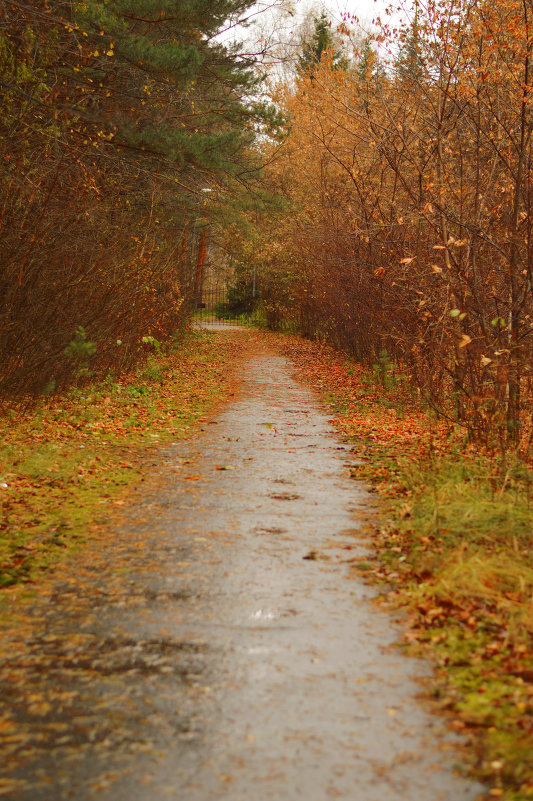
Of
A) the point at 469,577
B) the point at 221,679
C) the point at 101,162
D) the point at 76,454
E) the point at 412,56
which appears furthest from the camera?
the point at 101,162

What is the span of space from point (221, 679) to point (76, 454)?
5779 millimetres

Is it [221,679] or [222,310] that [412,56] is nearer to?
[221,679]

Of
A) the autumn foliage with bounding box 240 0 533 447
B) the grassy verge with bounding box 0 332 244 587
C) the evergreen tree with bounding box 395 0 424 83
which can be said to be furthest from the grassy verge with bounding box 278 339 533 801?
the evergreen tree with bounding box 395 0 424 83

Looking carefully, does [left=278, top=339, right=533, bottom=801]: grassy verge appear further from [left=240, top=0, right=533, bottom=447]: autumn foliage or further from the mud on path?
[left=240, top=0, right=533, bottom=447]: autumn foliage

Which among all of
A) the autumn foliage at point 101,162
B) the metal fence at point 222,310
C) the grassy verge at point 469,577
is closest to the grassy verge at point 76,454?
the autumn foliage at point 101,162

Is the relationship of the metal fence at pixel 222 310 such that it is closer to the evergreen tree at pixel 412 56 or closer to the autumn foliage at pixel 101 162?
the autumn foliage at pixel 101 162

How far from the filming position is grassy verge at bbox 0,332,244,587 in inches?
260

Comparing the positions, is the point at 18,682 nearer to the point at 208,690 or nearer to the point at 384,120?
the point at 208,690

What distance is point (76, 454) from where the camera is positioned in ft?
31.3

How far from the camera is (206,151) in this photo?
1819cm

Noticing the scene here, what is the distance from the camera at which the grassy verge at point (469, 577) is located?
3646 millimetres

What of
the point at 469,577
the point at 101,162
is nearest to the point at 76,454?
the point at 469,577

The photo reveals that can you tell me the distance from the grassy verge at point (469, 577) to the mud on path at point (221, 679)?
173 millimetres

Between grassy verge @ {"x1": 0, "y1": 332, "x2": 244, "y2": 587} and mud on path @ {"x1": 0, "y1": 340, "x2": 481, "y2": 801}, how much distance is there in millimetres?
484
